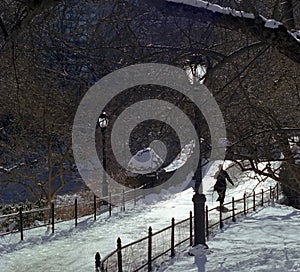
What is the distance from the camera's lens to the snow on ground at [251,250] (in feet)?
31.2

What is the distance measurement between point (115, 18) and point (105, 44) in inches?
19.4

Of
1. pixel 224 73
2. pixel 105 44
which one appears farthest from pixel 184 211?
pixel 105 44

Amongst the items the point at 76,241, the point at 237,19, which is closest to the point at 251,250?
the point at 76,241

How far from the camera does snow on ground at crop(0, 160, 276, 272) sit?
9.89 metres

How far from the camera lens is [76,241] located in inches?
479

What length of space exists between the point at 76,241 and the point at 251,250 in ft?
13.7

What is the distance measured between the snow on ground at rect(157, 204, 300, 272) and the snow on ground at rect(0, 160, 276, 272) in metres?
0.87

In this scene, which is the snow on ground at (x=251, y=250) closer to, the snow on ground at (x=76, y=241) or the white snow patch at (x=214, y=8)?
the snow on ground at (x=76, y=241)

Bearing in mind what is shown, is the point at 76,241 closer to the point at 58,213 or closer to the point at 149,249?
the point at 149,249

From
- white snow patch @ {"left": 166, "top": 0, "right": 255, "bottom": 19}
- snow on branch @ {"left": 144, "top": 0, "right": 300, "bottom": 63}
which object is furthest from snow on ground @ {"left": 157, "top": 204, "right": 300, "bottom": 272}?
white snow patch @ {"left": 166, "top": 0, "right": 255, "bottom": 19}

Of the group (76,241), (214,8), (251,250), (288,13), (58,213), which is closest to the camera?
(214,8)

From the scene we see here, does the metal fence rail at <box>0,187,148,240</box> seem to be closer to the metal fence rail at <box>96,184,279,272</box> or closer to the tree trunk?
the metal fence rail at <box>96,184,279,272</box>

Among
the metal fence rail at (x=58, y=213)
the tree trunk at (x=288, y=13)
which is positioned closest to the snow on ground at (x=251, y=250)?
the metal fence rail at (x=58, y=213)

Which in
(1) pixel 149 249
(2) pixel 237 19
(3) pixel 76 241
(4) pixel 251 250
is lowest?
(4) pixel 251 250
